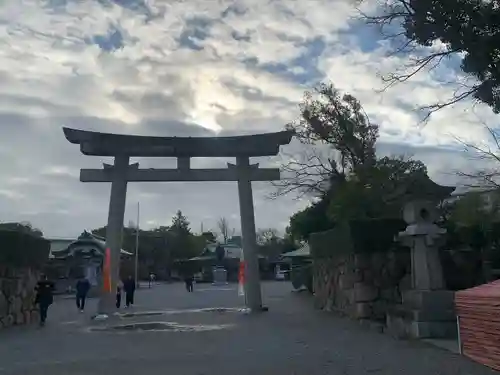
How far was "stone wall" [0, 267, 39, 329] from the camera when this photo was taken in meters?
18.2

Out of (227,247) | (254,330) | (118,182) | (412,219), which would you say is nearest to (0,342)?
(254,330)

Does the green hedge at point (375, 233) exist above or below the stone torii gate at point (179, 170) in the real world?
below

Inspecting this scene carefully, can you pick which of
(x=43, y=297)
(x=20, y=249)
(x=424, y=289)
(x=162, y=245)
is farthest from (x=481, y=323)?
(x=162, y=245)

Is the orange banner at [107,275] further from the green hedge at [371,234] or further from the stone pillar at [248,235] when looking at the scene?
the green hedge at [371,234]

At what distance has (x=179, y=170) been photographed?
22547mm

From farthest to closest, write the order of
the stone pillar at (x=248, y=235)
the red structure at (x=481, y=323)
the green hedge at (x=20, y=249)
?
the stone pillar at (x=248, y=235) → the green hedge at (x=20, y=249) → the red structure at (x=481, y=323)

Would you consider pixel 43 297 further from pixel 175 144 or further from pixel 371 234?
pixel 371 234

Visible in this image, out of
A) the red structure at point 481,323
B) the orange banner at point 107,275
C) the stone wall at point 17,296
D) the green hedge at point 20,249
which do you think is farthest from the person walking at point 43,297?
the red structure at point 481,323

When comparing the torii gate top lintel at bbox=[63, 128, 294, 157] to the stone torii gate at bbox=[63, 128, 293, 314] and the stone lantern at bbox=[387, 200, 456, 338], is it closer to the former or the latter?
the stone torii gate at bbox=[63, 128, 293, 314]

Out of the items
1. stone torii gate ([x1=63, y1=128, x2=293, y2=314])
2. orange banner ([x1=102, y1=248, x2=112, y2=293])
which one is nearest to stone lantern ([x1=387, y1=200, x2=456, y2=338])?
stone torii gate ([x1=63, y1=128, x2=293, y2=314])

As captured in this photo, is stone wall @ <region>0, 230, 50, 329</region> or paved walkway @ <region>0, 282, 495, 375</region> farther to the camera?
stone wall @ <region>0, 230, 50, 329</region>

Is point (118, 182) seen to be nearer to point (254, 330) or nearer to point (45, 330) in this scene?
point (45, 330)

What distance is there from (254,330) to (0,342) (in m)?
6.17

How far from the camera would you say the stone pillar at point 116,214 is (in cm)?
2188
